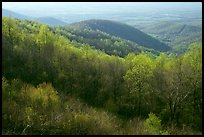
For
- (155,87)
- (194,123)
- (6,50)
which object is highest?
(6,50)

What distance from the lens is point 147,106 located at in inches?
2063

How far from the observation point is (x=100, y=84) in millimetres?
57969

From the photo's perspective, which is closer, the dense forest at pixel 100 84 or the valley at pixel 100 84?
the valley at pixel 100 84

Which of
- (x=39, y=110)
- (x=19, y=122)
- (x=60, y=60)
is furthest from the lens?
(x=60, y=60)

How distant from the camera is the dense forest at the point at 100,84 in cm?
3925

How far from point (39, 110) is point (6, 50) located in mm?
26714

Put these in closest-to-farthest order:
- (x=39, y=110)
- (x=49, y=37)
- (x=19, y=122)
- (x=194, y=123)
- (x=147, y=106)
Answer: (x=19, y=122), (x=39, y=110), (x=194, y=123), (x=147, y=106), (x=49, y=37)

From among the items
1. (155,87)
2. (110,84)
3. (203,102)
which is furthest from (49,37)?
(203,102)

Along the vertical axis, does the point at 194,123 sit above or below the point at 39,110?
below

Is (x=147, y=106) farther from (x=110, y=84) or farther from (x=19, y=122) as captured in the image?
(x=19, y=122)

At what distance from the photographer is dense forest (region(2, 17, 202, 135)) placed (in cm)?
3925

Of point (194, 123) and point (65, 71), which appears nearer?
point (194, 123)

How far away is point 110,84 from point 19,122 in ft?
93.9

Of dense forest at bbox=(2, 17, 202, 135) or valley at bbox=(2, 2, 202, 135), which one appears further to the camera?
dense forest at bbox=(2, 17, 202, 135)
